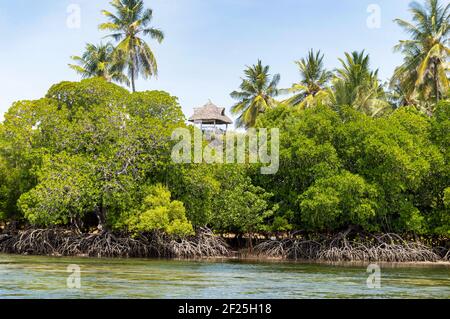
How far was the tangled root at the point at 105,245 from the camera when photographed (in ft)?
97.1

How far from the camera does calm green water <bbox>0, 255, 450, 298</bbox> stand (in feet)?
53.3

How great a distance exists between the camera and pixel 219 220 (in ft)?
106

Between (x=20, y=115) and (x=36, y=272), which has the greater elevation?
(x=20, y=115)

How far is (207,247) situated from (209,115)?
72.0 ft

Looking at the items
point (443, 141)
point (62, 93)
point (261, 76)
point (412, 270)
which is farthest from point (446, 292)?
point (261, 76)

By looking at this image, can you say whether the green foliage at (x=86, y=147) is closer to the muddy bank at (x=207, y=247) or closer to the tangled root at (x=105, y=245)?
the tangled root at (x=105, y=245)

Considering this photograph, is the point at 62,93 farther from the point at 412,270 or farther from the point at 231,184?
the point at 412,270

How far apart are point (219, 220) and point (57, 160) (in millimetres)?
8375

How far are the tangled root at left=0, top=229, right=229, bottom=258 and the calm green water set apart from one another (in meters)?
2.60

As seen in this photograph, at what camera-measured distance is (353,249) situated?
1184 inches

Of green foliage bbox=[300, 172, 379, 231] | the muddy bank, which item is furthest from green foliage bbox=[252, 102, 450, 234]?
the muddy bank

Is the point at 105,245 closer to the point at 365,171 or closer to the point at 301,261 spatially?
the point at 301,261

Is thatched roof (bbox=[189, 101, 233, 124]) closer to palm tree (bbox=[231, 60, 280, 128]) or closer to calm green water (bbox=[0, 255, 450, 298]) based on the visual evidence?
A: palm tree (bbox=[231, 60, 280, 128])
